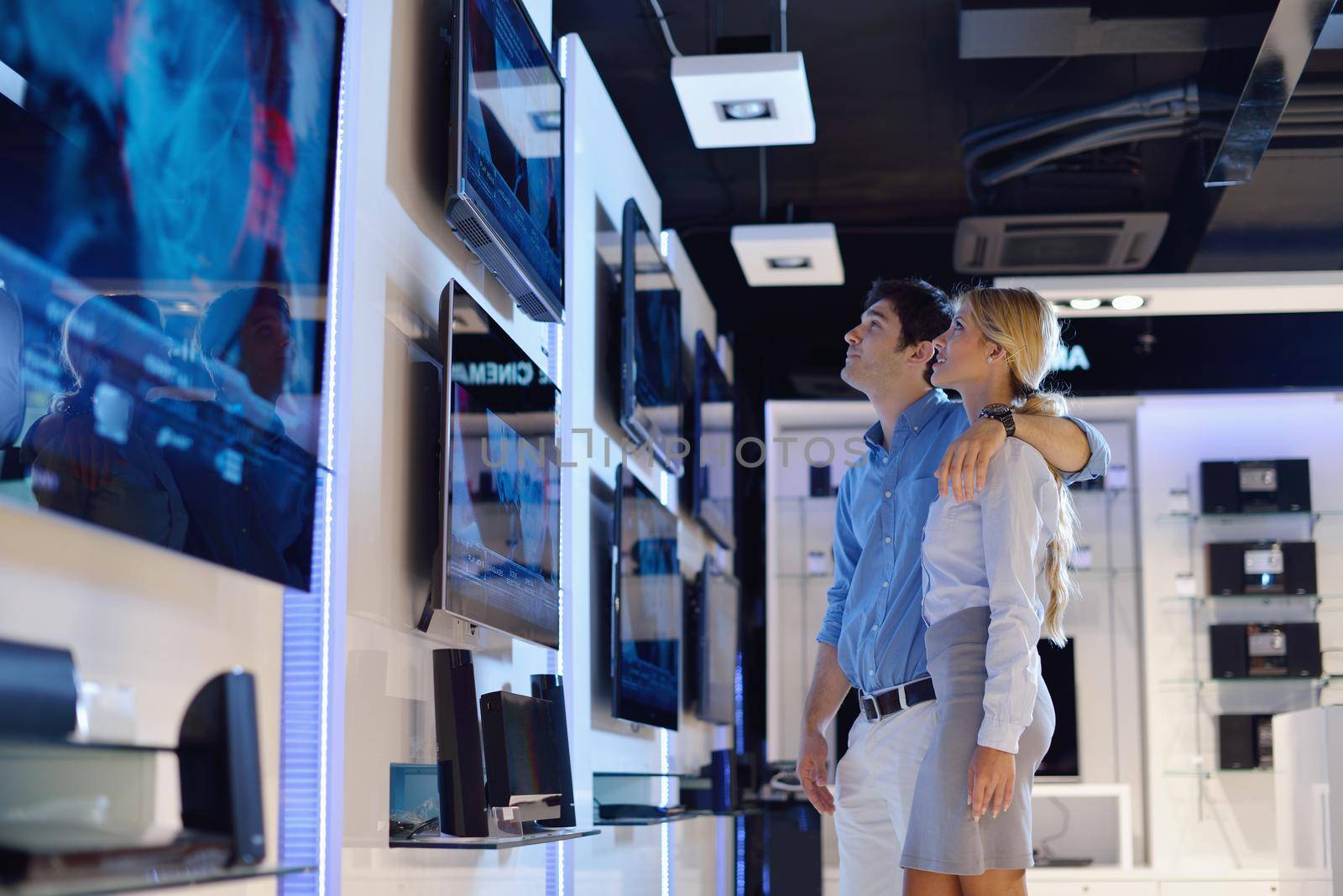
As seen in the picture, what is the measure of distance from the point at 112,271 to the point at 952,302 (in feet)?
6.66

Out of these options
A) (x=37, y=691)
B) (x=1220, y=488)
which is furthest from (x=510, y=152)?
(x=1220, y=488)

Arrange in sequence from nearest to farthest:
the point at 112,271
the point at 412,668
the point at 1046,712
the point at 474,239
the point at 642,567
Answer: the point at 112,271
the point at 1046,712
the point at 412,668
the point at 474,239
the point at 642,567

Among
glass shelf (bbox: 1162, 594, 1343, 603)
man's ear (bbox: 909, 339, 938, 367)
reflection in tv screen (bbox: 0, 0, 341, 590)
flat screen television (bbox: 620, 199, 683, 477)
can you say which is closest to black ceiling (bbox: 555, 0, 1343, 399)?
flat screen television (bbox: 620, 199, 683, 477)

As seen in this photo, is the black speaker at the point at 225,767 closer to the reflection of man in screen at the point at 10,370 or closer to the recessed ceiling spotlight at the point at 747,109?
the reflection of man in screen at the point at 10,370

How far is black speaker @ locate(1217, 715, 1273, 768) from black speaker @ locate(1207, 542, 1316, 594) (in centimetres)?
61

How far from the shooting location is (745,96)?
428 cm

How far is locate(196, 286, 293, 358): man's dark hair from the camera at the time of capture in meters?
1.72

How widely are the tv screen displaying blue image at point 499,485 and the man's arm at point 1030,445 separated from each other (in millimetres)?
853

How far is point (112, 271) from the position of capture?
1.49m

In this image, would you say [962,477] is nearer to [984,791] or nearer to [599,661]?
[984,791]

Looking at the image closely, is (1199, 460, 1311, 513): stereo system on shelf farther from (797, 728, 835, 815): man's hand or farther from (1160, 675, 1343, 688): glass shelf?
(797, 728, 835, 815): man's hand

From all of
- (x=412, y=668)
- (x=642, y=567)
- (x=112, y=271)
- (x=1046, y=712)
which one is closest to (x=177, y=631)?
(x=112, y=271)

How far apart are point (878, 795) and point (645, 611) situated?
6.26ft

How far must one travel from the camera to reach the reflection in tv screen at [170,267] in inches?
53.1
